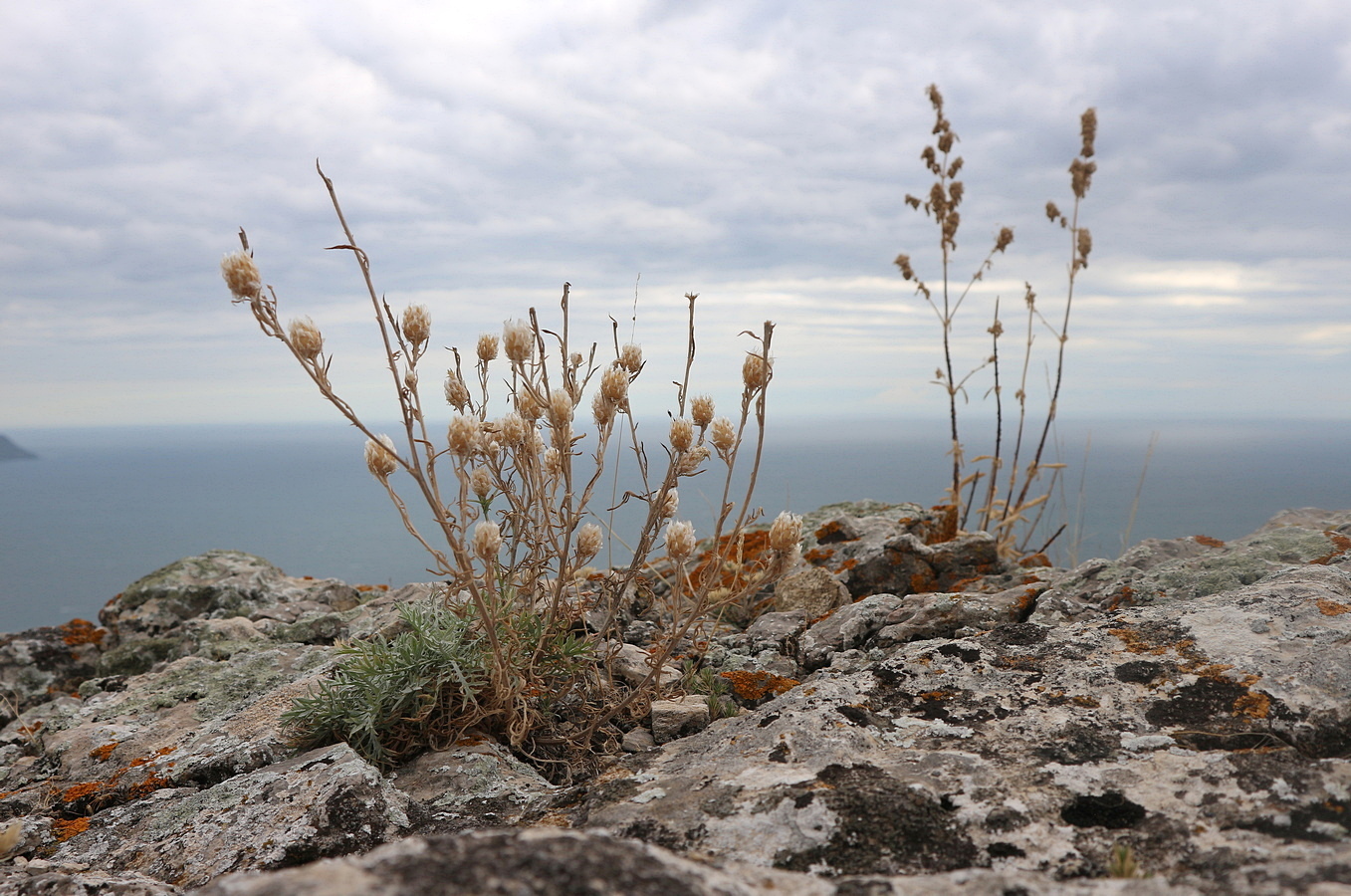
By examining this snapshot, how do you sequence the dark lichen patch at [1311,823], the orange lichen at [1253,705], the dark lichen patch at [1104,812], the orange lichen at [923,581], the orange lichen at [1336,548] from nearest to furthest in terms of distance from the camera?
1. the dark lichen patch at [1311,823]
2. the dark lichen patch at [1104,812]
3. the orange lichen at [1253,705]
4. the orange lichen at [1336,548]
5. the orange lichen at [923,581]

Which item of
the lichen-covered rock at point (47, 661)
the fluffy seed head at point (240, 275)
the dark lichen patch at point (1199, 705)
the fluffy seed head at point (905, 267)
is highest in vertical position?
the fluffy seed head at point (905, 267)

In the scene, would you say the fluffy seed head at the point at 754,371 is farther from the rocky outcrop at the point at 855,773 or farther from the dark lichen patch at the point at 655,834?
the dark lichen patch at the point at 655,834

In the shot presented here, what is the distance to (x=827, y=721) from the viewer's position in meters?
2.81

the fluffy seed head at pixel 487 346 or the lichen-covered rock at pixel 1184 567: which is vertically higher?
the fluffy seed head at pixel 487 346

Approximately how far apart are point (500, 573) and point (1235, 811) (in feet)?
10.1

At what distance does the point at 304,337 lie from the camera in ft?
8.69

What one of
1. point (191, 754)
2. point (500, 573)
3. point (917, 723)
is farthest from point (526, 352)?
point (191, 754)

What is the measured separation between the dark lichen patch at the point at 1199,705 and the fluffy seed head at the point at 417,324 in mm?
3024

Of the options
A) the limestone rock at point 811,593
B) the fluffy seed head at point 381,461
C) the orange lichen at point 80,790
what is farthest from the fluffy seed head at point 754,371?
the orange lichen at point 80,790

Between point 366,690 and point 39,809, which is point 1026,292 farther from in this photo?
point 39,809

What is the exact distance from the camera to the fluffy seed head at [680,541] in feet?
9.91

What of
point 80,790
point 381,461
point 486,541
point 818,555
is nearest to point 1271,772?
point 486,541

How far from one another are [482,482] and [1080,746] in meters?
2.70

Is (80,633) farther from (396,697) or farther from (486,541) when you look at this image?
(486,541)
